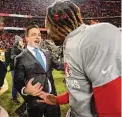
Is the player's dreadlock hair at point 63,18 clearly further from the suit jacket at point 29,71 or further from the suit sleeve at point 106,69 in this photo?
the suit jacket at point 29,71

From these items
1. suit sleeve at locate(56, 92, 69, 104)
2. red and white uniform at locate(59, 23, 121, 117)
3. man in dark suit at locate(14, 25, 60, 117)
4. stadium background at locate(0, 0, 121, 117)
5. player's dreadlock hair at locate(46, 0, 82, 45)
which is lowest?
stadium background at locate(0, 0, 121, 117)

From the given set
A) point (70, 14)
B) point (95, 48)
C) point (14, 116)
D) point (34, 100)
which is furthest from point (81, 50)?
point (14, 116)

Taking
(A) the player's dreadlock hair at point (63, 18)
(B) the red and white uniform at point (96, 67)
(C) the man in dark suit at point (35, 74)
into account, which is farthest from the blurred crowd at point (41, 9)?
(B) the red and white uniform at point (96, 67)

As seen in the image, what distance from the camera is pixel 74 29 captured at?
1.10 meters

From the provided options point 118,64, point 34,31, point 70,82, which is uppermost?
point 118,64

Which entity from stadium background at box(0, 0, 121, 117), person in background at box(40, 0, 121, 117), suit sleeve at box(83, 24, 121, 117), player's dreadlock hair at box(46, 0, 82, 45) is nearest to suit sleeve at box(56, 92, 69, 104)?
person in background at box(40, 0, 121, 117)

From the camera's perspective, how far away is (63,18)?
1.11m

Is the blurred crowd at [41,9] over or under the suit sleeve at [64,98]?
under

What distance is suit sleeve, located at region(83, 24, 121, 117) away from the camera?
0.93 meters

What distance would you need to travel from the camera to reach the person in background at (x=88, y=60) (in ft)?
3.08

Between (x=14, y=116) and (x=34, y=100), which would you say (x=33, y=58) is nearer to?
(x=34, y=100)

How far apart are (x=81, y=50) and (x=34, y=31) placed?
6.29ft

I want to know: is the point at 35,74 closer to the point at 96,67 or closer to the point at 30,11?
the point at 96,67

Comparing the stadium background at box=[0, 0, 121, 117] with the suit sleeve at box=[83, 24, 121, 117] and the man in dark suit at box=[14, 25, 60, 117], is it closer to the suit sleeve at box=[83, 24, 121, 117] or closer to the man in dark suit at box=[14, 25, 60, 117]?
the man in dark suit at box=[14, 25, 60, 117]
